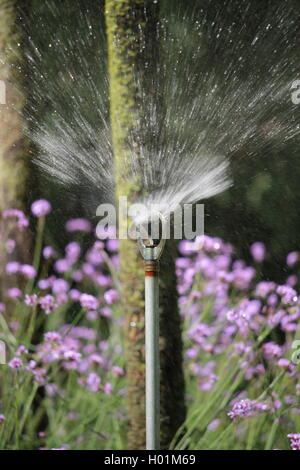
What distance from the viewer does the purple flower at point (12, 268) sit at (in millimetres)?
2414

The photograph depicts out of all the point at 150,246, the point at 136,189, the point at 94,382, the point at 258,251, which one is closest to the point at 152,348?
the point at 150,246

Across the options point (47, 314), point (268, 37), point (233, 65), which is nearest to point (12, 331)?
point (47, 314)

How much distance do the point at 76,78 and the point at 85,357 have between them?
105cm

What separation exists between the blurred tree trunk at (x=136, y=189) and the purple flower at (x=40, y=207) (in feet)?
1.29

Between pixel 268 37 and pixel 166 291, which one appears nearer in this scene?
pixel 166 291

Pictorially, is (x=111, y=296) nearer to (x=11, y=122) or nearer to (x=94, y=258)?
(x=94, y=258)

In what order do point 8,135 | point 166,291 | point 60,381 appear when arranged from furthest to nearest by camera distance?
point 60,381 → point 8,135 → point 166,291

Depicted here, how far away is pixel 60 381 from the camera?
2.50m

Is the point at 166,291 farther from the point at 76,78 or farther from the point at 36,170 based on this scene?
the point at 76,78

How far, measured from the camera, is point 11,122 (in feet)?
7.70

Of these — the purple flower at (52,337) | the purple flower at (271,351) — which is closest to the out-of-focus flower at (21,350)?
the purple flower at (52,337)

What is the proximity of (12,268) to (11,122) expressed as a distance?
0.52 meters

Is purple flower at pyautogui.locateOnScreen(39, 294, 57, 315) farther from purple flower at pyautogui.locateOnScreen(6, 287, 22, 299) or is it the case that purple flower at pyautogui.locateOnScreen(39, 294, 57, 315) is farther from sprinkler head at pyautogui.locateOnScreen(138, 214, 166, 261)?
sprinkler head at pyautogui.locateOnScreen(138, 214, 166, 261)

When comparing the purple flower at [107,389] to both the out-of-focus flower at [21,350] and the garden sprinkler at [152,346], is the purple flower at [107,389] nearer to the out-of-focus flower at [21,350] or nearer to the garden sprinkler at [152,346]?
the out-of-focus flower at [21,350]
